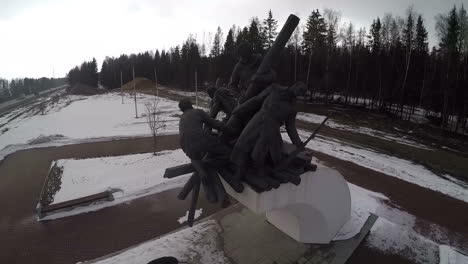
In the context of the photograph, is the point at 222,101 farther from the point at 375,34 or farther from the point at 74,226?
the point at 375,34

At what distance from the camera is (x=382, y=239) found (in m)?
A: 7.38

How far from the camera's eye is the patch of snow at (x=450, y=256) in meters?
6.51

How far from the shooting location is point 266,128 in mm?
4344

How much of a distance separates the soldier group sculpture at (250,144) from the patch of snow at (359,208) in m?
3.42

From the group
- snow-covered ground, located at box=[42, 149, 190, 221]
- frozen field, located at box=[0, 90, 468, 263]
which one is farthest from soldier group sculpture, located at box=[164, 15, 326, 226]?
snow-covered ground, located at box=[42, 149, 190, 221]

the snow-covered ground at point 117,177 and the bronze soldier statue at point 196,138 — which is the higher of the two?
the bronze soldier statue at point 196,138

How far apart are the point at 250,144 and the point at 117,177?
9.58 metres

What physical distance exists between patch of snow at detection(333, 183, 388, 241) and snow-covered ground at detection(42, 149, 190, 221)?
Answer: 6.86 meters

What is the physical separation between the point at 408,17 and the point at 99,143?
31875 mm

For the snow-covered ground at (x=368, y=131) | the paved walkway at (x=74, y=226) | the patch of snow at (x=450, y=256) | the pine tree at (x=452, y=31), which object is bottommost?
the paved walkway at (x=74, y=226)

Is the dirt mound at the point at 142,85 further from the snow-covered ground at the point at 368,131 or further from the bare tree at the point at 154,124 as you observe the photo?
the snow-covered ground at the point at 368,131

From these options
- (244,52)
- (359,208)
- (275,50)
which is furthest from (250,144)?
(359,208)

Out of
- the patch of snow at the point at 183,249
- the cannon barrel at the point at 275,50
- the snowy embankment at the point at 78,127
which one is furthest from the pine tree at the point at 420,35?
the patch of snow at the point at 183,249

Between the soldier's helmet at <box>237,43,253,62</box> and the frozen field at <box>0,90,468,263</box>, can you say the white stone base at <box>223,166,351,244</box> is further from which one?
the soldier's helmet at <box>237,43,253,62</box>
